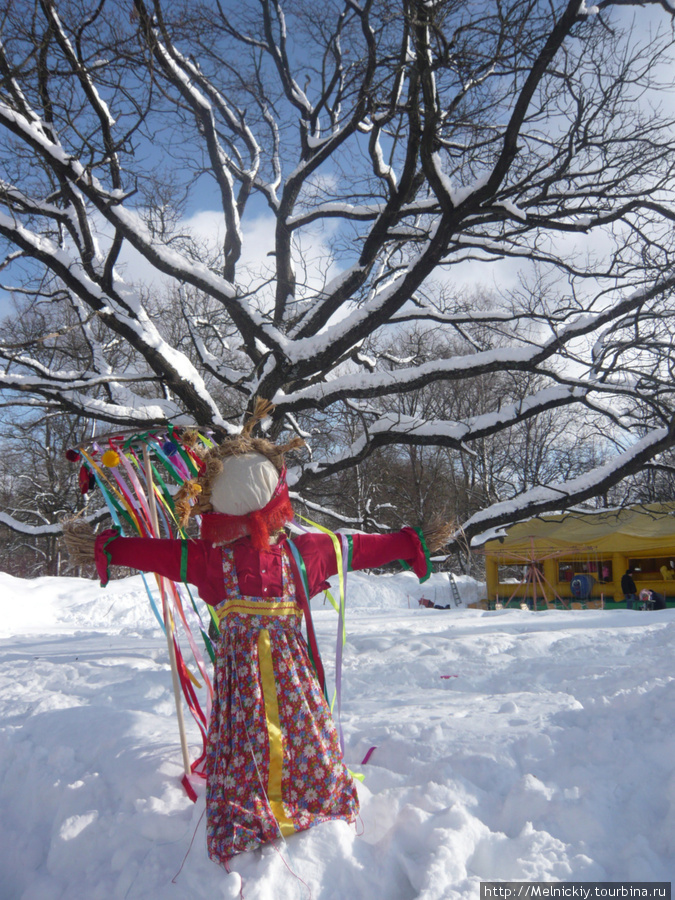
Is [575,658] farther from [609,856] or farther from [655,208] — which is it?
[655,208]

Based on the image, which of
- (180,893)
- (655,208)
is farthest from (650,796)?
(655,208)

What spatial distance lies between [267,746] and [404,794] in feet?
2.32

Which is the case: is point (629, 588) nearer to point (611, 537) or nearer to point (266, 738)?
point (611, 537)

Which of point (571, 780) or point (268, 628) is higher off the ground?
point (268, 628)

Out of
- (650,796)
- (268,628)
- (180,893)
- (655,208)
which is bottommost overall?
(180,893)

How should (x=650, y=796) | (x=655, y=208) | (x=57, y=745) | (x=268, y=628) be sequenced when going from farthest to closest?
(x=655, y=208) → (x=57, y=745) → (x=268, y=628) → (x=650, y=796)

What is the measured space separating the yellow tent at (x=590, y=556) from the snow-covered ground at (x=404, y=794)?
12.3 meters

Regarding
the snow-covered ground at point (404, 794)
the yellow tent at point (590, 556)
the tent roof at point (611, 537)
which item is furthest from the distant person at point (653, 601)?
the snow-covered ground at point (404, 794)

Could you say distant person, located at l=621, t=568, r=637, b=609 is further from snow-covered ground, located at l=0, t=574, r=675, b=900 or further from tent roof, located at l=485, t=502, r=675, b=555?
snow-covered ground, located at l=0, t=574, r=675, b=900

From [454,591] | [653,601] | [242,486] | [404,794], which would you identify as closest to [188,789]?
[404,794]

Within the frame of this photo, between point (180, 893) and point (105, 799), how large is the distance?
32.3 inches

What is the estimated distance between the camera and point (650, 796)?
8.21ft

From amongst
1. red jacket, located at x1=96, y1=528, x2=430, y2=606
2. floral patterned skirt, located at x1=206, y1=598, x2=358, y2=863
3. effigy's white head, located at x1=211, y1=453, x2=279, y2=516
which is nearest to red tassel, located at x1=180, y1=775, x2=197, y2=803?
floral patterned skirt, located at x1=206, y1=598, x2=358, y2=863

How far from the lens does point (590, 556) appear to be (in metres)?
18.1
